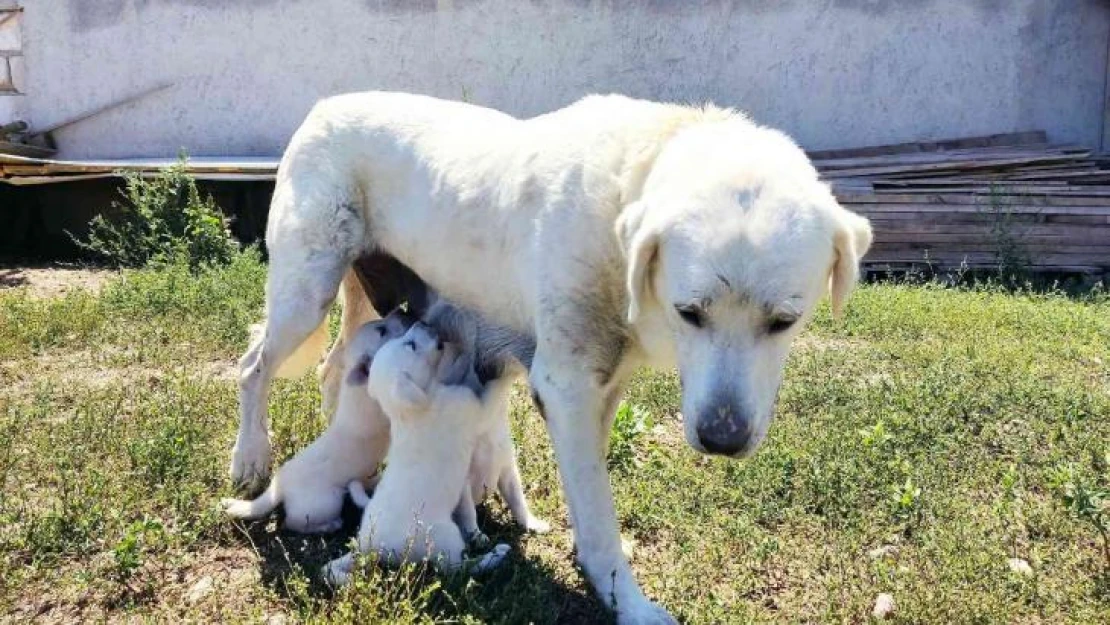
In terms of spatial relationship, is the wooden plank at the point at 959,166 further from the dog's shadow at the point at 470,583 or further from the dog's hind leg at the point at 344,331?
the dog's shadow at the point at 470,583

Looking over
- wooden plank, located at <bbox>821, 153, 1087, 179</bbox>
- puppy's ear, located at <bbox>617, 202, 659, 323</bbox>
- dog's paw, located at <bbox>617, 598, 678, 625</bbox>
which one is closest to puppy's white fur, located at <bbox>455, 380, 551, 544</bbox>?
dog's paw, located at <bbox>617, 598, 678, 625</bbox>

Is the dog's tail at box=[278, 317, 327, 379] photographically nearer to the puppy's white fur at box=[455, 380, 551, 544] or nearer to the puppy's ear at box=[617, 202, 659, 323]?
the puppy's white fur at box=[455, 380, 551, 544]

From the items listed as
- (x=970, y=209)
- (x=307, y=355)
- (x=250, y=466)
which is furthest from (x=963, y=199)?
(x=250, y=466)

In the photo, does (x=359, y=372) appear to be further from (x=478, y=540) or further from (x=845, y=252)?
(x=845, y=252)

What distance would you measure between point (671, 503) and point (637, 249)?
1629mm

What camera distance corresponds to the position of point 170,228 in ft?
29.6

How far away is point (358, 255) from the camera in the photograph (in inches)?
163

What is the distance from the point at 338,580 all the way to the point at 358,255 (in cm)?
142

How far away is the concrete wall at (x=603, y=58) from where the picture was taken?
11164mm

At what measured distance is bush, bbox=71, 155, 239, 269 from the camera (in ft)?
28.4

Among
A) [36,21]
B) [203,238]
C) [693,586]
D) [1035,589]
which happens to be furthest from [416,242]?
[36,21]

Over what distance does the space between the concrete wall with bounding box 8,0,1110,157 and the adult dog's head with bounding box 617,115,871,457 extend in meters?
8.70

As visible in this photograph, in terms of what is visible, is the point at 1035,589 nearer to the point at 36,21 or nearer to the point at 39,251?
the point at 39,251

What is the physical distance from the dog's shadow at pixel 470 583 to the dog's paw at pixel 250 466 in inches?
10.2
